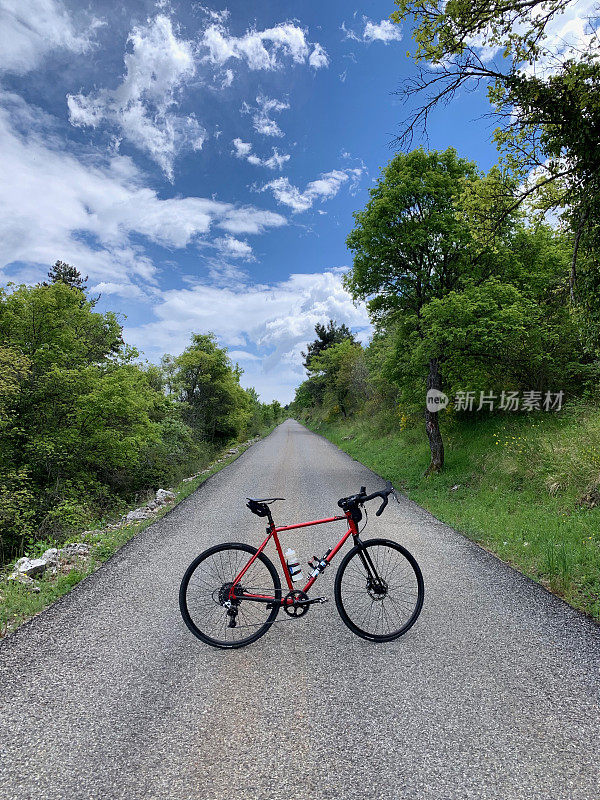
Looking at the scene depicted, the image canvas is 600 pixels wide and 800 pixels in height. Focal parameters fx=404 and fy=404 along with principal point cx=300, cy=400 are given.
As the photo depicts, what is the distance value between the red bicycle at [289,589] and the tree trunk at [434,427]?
7383 mm

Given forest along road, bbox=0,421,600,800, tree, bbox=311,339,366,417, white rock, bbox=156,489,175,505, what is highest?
tree, bbox=311,339,366,417

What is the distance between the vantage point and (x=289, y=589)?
337cm

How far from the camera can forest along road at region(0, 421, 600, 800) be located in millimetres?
2051

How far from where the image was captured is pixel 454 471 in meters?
9.88

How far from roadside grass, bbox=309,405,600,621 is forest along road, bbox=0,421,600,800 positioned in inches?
19.9

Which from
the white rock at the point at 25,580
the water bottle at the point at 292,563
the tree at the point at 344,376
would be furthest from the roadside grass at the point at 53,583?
the tree at the point at 344,376

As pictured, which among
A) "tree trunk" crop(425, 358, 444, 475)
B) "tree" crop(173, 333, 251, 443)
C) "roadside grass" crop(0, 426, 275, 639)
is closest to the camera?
"roadside grass" crop(0, 426, 275, 639)

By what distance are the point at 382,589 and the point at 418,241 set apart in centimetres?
823

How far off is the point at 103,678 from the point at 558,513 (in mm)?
6115

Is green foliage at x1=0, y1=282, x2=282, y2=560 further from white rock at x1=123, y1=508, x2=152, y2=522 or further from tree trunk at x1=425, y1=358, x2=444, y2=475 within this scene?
tree trunk at x1=425, y1=358, x2=444, y2=475

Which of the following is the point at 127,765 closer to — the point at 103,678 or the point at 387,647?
the point at 103,678

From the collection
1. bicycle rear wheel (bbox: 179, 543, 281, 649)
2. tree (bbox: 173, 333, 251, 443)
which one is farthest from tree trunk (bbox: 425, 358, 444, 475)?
tree (bbox: 173, 333, 251, 443)

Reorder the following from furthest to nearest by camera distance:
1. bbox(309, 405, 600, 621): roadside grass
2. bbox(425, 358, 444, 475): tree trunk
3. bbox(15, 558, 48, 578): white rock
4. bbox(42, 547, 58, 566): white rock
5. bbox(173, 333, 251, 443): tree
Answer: bbox(173, 333, 251, 443): tree, bbox(425, 358, 444, 475): tree trunk, bbox(42, 547, 58, 566): white rock, bbox(15, 558, 48, 578): white rock, bbox(309, 405, 600, 621): roadside grass

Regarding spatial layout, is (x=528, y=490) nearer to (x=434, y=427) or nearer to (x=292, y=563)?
(x=434, y=427)
